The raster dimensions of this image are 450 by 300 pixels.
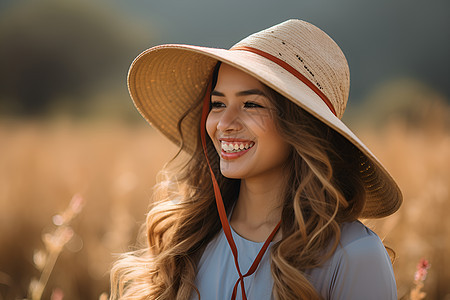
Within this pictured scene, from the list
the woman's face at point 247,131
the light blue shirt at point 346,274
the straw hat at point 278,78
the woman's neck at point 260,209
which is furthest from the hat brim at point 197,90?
the woman's neck at point 260,209

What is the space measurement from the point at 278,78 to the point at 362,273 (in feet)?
2.13

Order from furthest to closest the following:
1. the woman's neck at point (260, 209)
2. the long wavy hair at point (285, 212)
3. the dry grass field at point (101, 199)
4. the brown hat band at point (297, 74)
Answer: the dry grass field at point (101, 199) < the woman's neck at point (260, 209) < the brown hat band at point (297, 74) < the long wavy hair at point (285, 212)

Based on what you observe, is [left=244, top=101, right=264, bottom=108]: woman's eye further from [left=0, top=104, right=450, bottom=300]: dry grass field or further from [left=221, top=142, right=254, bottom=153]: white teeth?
[left=0, top=104, right=450, bottom=300]: dry grass field

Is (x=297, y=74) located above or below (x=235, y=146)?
above

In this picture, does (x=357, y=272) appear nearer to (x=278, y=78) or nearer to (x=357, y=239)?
(x=357, y=239)

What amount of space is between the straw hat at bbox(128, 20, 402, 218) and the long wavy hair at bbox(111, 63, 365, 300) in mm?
69

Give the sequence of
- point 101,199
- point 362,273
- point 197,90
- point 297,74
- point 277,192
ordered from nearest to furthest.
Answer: point 362,273 < point 297,74 < point 277,192 < point 197,90 < point 101,199

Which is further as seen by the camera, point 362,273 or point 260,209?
point 260,209

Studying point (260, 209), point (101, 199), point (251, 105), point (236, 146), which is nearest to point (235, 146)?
point (236, 146)

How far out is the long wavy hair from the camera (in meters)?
1.59

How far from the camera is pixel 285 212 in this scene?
5.69 feet

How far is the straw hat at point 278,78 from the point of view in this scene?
5.17 ft

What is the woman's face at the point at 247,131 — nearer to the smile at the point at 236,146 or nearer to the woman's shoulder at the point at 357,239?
the smile at the point at 236,146

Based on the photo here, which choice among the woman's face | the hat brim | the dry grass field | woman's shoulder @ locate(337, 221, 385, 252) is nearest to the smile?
the woman's face
